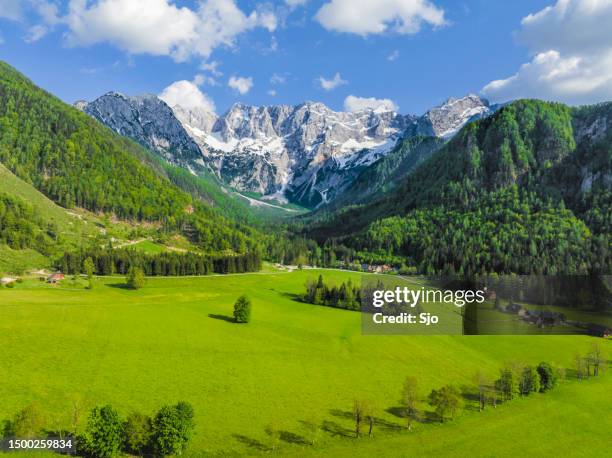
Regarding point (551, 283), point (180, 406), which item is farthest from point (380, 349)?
point (551, 283)

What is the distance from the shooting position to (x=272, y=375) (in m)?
80.4

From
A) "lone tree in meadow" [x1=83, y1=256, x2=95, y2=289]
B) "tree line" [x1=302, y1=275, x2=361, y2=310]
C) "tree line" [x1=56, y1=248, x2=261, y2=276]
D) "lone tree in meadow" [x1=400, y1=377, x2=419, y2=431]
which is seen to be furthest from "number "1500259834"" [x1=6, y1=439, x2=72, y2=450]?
"tree line" [x1=56, y1=248, x2=261, y2=276]

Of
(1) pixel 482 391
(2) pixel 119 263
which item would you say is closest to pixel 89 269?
(2) pixel 119 263

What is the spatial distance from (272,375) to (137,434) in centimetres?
3129

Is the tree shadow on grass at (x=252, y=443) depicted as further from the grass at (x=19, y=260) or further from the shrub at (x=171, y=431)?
the grass at (x=19, y=260)

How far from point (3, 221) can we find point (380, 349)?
590ft

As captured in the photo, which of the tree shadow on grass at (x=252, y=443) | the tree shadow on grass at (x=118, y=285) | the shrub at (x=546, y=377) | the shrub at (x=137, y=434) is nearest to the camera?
the shrub at (x=137, y=434)

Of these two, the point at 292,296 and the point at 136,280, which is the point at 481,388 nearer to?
the point at 292,296

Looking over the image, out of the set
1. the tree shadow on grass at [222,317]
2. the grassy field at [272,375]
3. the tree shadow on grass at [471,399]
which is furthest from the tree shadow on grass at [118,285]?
the tree shadow on grass at [471,399]

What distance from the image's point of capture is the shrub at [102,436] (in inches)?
1996

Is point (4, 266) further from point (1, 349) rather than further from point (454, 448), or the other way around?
point (454, 448)

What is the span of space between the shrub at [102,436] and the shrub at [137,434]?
3.73ft

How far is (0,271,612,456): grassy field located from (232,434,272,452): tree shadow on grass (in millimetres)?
215

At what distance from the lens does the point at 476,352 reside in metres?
103
